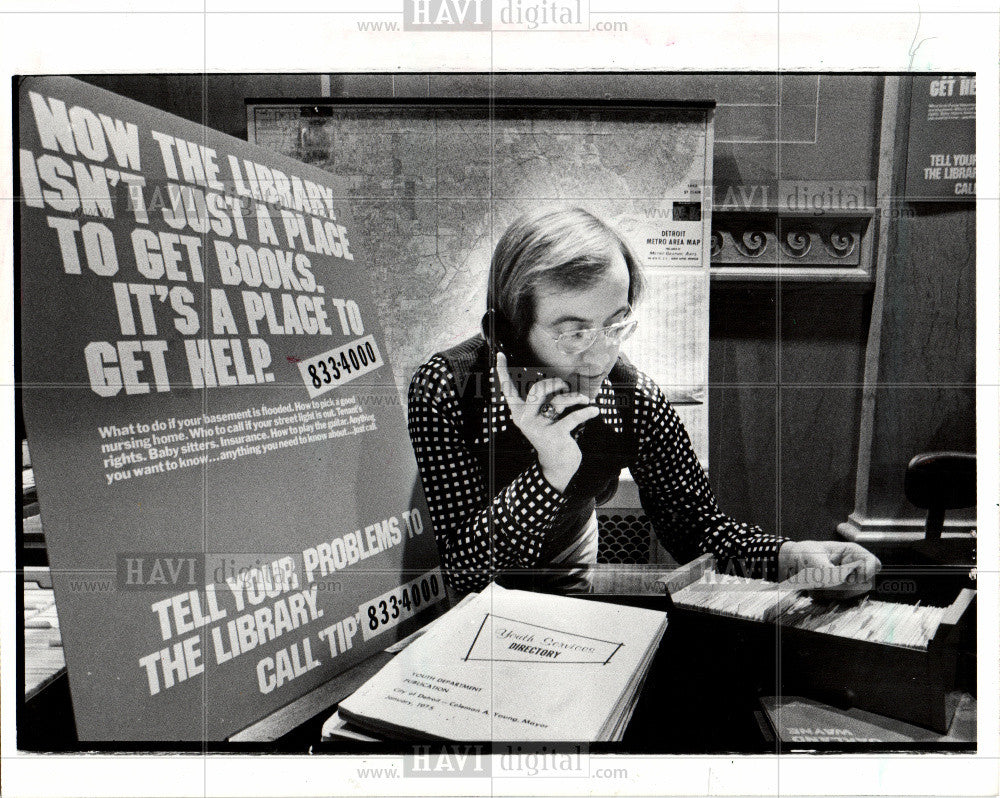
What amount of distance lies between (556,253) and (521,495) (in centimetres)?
59

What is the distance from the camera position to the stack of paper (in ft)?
5.06

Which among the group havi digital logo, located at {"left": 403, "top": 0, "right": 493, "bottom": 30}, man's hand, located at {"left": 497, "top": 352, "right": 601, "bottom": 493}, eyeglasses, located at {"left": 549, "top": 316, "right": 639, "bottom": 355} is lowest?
man's hand, located at {"left": 497, "top": 352, "right": 601, "bottom": 493}

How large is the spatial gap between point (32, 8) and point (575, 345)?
4.96 feet

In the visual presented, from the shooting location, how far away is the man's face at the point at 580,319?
1626 mm

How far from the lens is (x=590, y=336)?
5.38 ft

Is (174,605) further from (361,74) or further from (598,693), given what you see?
(361,74)

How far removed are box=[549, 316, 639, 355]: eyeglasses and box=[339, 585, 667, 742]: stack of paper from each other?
2.00 ft

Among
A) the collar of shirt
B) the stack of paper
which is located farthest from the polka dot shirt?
the stack of paper

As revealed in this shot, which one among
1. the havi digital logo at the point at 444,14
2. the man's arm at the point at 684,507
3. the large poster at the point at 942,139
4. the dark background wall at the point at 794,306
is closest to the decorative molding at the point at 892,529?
the dark background wall at the point at 794,306

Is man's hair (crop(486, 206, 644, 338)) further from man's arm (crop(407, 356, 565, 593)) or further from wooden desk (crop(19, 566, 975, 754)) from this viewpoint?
wooden desk (crop(19, 566, 975, 754))

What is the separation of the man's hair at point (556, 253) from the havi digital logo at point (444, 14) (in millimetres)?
479

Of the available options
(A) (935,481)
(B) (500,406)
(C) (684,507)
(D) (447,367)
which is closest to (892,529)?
(A) (935,481)

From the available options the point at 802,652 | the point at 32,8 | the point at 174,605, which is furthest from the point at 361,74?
the point at 802,652

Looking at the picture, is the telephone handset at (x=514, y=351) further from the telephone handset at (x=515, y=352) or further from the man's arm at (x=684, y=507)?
the man's arm at (x=684, y=507)
